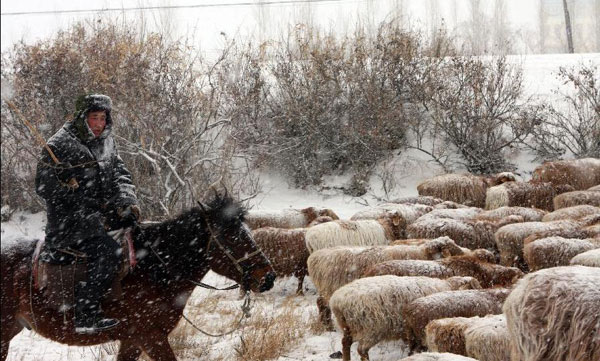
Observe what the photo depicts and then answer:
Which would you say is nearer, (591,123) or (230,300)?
(230,300)

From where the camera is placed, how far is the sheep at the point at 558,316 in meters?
3.09

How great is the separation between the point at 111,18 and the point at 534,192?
1107 centimetres

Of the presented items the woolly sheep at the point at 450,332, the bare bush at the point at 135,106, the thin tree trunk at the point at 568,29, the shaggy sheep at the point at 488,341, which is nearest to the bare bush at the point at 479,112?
the thin tree trunk at the point at 568,29

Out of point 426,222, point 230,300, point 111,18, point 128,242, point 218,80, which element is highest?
point 111,18

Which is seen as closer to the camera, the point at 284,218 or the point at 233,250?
the point at 233,250

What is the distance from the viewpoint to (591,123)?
776 inches

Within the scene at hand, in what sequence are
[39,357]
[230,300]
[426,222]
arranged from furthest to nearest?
1. [426,222]
2. [230,300]
3. [39,357]

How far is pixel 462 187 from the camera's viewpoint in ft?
50.1

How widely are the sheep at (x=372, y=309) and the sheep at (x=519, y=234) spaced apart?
347 cm

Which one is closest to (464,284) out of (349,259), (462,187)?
(349,259)

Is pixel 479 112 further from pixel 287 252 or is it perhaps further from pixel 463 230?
pixel 287 252

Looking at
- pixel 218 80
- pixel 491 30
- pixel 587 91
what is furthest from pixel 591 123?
pixel 218 80

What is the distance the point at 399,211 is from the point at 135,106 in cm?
617

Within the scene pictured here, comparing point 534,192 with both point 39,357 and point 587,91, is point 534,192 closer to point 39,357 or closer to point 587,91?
point 587,91
